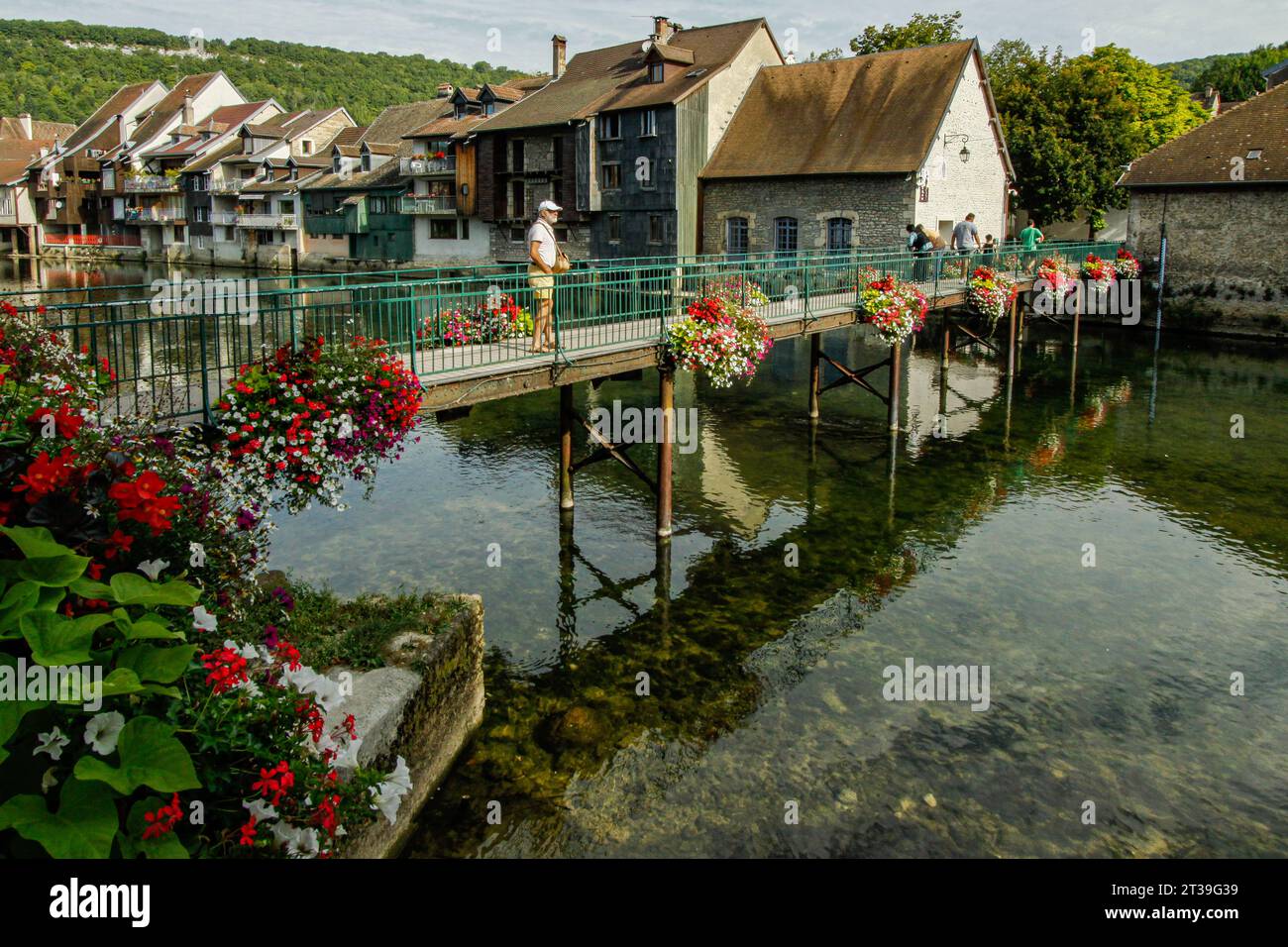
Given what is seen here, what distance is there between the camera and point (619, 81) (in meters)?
44.3

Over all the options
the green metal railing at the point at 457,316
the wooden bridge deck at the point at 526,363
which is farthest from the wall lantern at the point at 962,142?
the wooden bridge deck at the point at 526,363

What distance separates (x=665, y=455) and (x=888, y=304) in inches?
290

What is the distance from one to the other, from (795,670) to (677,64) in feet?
122

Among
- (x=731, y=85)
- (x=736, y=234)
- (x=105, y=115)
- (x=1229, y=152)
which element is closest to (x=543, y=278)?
(x=736, y=234)

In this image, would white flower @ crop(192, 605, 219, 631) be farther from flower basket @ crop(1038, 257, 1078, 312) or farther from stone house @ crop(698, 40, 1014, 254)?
stone house @ crop(698, 40, 1014, 254)

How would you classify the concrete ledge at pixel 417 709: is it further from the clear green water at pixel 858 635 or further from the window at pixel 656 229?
the window at pixel 656 229

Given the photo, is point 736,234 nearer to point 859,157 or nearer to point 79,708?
point 859,157

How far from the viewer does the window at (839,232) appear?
36.8 meters

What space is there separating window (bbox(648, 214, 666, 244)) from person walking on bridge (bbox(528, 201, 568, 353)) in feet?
97.4

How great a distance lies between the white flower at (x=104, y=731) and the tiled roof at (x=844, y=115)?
113 feet

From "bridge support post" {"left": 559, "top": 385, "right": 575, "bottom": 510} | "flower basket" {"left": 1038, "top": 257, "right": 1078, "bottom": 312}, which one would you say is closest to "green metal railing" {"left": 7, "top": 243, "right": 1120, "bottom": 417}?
"bridge support post" {"left": 559, "top": 385, "right": 575, "bottom": 510}

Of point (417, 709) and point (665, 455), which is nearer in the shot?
point (417, 709)

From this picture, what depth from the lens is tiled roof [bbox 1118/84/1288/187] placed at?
33156 mm
